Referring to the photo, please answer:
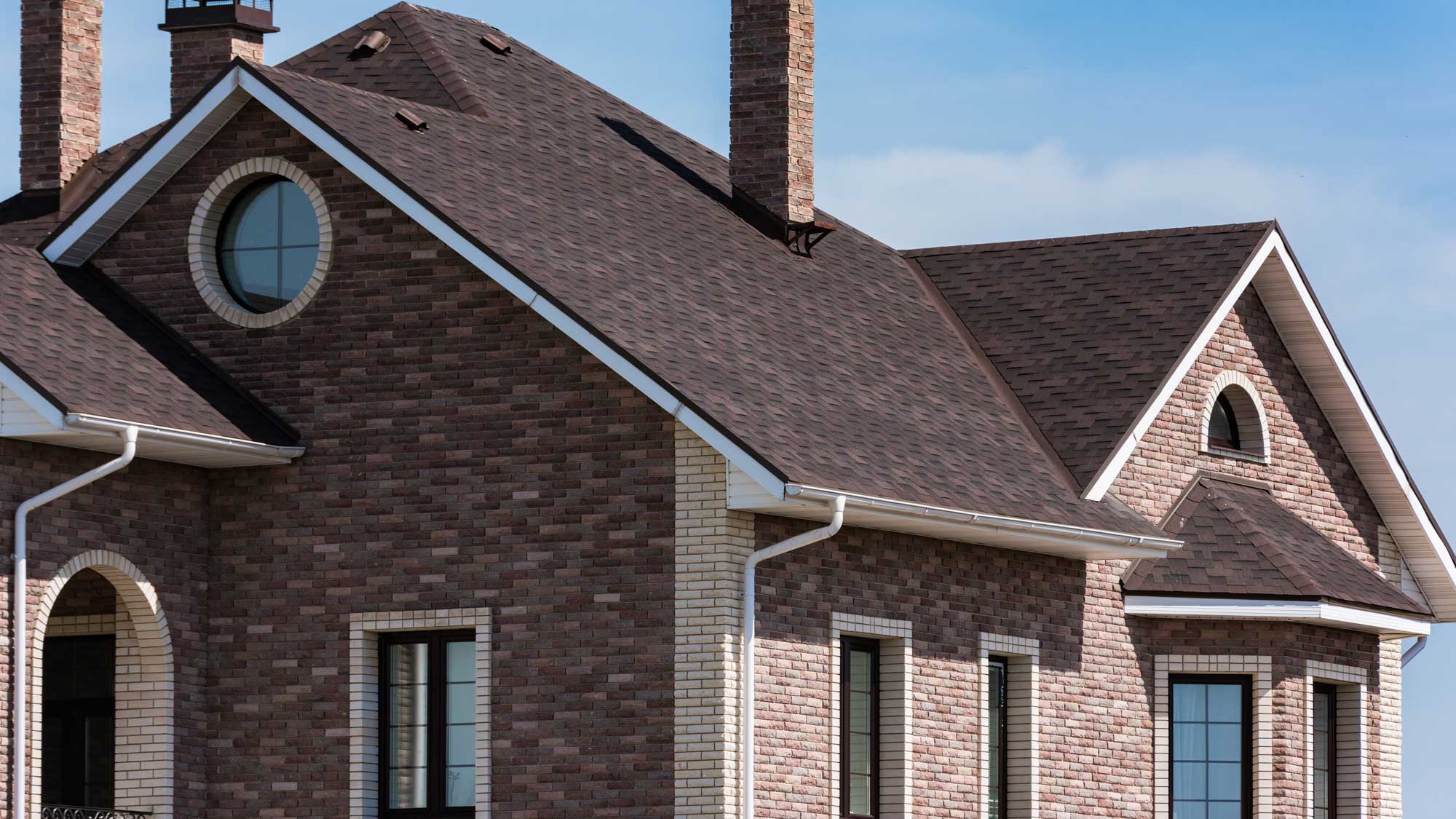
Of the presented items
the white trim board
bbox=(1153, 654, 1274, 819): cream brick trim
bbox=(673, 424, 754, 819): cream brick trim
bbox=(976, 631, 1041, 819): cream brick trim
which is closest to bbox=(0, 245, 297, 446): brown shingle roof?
bbox=(673, 424, 754, 819): cream brick trim

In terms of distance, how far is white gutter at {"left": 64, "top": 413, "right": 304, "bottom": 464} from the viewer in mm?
18938

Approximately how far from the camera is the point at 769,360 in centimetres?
2198

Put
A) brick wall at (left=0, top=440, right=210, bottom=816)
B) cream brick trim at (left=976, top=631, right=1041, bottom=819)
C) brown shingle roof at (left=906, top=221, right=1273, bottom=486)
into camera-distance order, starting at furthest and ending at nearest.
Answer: brown shingle roof at (left=906, top=221, right=1273, bottom=486) → cream brick trim at (left=976, top=631, right=1041, bottom=819) → brick wall at (left=0, top=440, right=210, bottom=816)

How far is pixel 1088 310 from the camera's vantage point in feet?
86.8

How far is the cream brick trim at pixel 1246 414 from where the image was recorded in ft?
85.1

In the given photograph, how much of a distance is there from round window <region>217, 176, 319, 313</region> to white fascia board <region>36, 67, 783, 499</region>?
0.66 meters

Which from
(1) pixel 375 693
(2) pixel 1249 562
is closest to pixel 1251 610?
(2) pixel 1249 562

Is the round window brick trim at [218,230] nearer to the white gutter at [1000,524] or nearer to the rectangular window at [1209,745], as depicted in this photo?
the white gutter at [1000,524]

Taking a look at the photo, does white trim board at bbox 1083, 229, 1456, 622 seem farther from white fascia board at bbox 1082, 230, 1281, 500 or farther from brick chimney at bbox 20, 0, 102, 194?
brick chimney at bbox 20, 0, 102, 194

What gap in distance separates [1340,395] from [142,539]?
12.7 metres

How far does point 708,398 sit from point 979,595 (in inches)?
153

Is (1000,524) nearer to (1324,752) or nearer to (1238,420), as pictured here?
(1324,752)

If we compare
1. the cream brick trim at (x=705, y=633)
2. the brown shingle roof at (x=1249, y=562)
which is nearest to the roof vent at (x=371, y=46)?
the cream brick trim at (x=705, y=633)

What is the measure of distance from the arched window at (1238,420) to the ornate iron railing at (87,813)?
11325 mm
